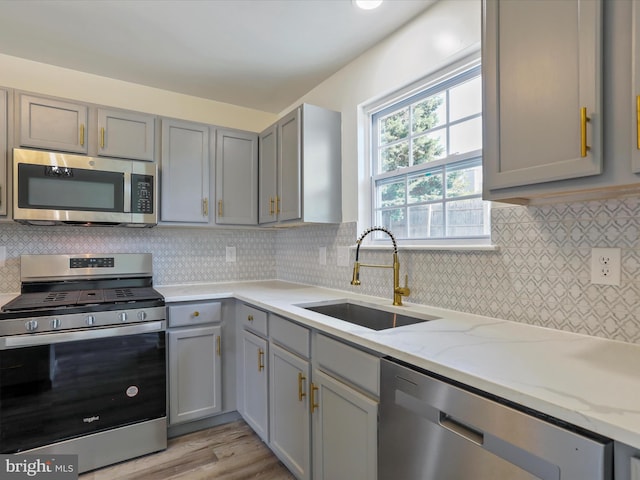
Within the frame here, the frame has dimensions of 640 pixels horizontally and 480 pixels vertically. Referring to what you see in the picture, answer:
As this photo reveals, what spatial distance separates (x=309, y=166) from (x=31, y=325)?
1.74 meters

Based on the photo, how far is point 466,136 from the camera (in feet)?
5.70

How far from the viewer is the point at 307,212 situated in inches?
91.0

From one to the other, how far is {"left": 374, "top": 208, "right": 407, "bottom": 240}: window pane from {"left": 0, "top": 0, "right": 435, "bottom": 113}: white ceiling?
1026 millimetres

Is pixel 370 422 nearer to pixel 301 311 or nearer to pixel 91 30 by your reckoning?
pixel 301 311

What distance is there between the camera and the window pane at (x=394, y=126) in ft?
6.86

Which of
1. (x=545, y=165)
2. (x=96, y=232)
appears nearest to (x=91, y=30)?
(x=96, y=232)

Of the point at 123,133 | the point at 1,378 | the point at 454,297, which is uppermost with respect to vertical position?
the point at 123,133

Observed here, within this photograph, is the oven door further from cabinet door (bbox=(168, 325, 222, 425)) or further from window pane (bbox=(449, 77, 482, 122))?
window pane (bbox=(449, 77, 482, 122))

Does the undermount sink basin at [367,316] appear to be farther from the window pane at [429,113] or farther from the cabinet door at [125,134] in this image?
the cabinet door at [125,134]

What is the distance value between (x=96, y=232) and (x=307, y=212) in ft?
5.00

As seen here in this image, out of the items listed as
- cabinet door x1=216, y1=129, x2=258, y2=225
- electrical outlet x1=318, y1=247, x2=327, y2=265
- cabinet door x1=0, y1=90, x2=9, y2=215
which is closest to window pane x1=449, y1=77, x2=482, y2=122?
electrical outlet x1=318, y1=247, x2=327, y2=265

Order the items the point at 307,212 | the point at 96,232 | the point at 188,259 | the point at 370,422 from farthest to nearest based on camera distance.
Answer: the point at 188,259 → the point at 96,232 → the point at 307,212 → the point at 370,422

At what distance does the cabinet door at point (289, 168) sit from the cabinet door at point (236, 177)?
366 mm

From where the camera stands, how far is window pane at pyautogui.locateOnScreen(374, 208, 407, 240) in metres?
2.09
